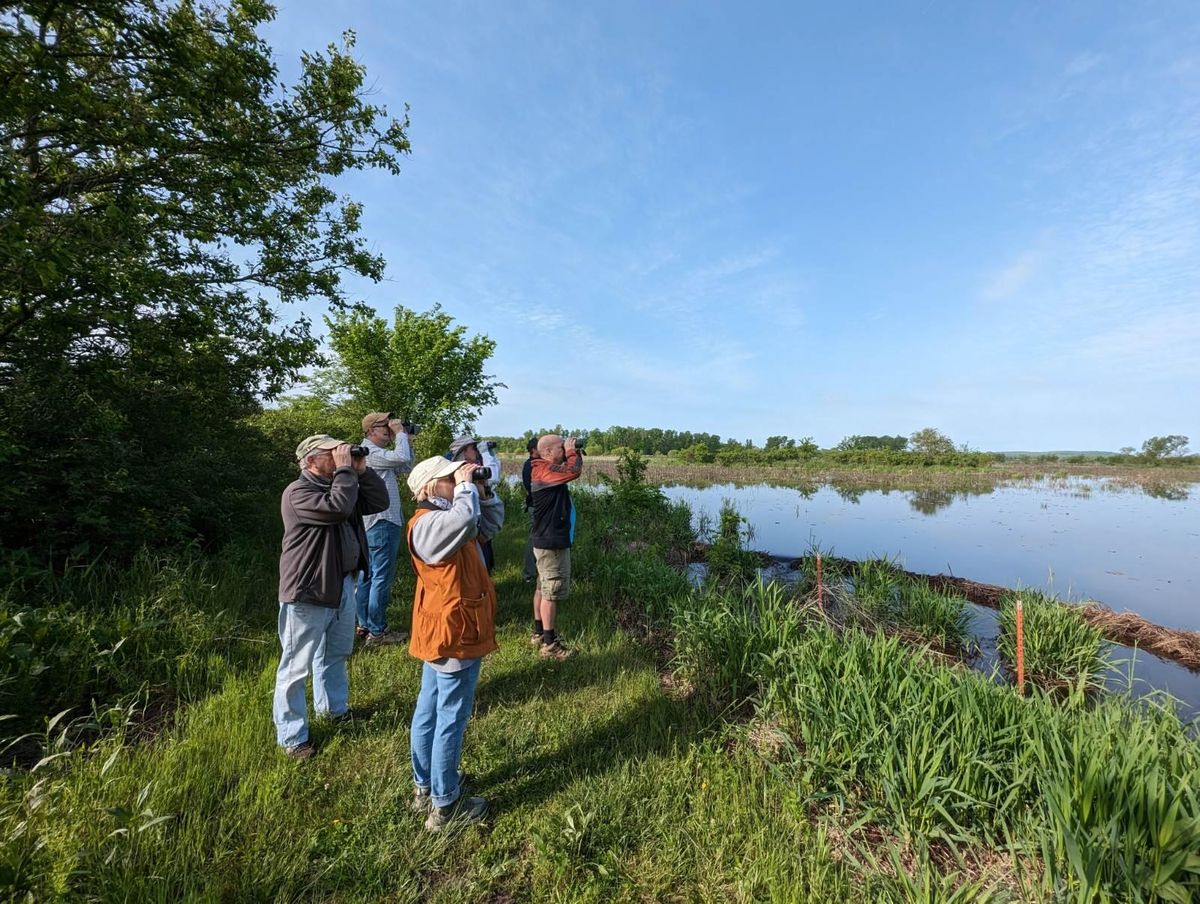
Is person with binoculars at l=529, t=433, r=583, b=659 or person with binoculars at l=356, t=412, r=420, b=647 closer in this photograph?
person with binoculars at l=356, t=412, r=420, b=647

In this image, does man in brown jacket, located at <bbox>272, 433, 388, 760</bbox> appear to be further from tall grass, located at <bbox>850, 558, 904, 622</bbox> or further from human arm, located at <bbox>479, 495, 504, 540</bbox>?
tall grass, located at <bbox>850, 558, 904, 622</bbox>

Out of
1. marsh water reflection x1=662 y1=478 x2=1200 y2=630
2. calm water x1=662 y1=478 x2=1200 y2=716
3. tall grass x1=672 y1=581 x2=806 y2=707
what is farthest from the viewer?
marsh water reflection x1=662 y1=478 x2=1200 y2=630

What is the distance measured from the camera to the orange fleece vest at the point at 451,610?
2.27 meters

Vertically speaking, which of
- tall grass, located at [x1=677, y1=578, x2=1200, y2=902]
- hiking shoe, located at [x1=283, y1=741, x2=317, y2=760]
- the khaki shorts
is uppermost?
the khaki shorts

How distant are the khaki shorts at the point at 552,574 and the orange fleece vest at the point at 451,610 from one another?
2007mm

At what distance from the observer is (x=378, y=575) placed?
4.39m

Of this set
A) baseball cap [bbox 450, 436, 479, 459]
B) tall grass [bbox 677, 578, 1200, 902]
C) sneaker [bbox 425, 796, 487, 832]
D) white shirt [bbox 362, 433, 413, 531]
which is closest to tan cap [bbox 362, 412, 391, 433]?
white shirt [bbox 362, 433, 413, 531]

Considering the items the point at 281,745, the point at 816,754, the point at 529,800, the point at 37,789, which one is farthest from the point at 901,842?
the point at 37,789

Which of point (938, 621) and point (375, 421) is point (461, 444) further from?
point (938, 621)

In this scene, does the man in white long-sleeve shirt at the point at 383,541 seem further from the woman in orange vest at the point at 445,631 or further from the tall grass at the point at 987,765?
the tall grass at the point at 987,765

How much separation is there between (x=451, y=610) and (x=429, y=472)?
725 millimetres

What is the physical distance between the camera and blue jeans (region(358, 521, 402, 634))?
14.2ft

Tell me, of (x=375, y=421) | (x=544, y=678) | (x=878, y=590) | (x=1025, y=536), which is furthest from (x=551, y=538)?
(x=1025, y=536)

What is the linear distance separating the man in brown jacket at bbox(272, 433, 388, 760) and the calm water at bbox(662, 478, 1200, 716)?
640 centimetres
